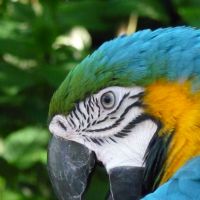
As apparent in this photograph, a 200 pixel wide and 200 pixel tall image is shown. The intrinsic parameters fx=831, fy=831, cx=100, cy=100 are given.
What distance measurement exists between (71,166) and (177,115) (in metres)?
0.30

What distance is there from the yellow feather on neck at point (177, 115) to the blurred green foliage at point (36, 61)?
2.78 feet

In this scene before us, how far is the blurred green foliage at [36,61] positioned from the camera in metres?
2.73

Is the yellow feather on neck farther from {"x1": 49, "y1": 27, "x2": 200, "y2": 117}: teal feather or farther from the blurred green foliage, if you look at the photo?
the blurred green foliage

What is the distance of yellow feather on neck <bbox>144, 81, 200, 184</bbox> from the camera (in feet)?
5.91

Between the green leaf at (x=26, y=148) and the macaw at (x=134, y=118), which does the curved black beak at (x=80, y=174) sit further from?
the green leaf at (x=26, y=148)

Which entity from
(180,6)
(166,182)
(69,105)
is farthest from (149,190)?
(180,6)

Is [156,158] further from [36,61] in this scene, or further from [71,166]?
[36,61]

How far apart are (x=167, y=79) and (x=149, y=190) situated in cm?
28

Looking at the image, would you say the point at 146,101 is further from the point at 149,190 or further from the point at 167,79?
the point at 149,190

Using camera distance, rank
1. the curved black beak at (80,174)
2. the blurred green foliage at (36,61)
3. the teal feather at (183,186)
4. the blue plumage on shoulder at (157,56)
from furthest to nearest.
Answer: the blurred green foliage at (36,61) < the curved black beak at (80,174) < the blue plumage on shoulder at (157,56) < the teal feather at (183,186)

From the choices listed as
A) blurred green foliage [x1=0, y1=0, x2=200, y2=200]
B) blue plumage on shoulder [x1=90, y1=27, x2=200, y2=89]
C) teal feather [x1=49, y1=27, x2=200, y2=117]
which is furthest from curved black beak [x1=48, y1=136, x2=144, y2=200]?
blurred green foliage [x1=0, y1=0, x2=200, y2=200]

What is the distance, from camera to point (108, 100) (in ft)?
6.32

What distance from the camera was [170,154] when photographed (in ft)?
6.08

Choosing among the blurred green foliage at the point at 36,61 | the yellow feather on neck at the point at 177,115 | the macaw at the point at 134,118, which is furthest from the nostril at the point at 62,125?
the blurred green foliage at the point at 36,61
